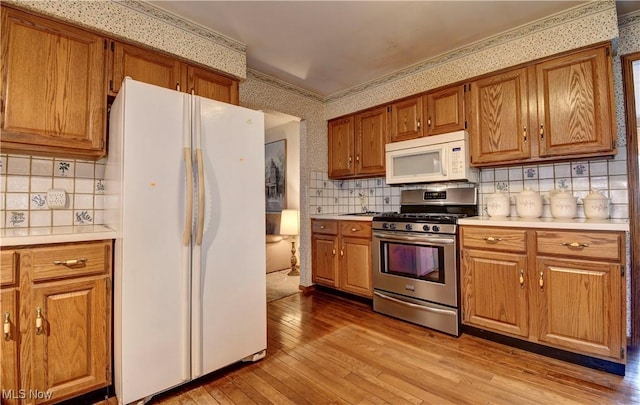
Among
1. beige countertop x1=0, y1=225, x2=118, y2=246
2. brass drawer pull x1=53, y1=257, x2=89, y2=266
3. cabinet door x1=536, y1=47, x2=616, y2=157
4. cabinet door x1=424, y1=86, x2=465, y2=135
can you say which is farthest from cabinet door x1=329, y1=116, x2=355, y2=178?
brass drawer pull x1=53, y1=257, x2=89, y2=266

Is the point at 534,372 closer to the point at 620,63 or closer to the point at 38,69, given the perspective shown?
the point at 620,63

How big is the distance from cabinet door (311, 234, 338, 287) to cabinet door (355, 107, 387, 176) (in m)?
0.86

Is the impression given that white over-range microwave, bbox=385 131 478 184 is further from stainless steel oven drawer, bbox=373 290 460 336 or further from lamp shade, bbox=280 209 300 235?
lamp shade, bbox=280 209 300 235

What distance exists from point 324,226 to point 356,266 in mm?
593

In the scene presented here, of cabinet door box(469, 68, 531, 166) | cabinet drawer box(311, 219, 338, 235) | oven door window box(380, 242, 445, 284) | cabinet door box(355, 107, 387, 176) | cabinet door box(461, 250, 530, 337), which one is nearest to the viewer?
cabinet door box(461, 250, 530, 337)

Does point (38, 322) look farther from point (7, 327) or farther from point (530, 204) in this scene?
point (530, 204)

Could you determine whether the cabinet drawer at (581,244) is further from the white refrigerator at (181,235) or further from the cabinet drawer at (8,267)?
the cabinet drawer at (8,267)

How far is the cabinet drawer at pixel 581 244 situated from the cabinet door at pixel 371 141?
1576 millimetres

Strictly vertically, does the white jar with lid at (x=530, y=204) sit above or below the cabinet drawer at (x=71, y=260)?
above

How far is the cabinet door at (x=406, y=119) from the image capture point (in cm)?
284

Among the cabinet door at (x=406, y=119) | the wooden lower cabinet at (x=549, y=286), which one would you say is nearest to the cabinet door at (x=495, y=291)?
the wooden lower cabinet at (x=549, y=286)

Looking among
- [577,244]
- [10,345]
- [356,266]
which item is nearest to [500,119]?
[577,244]

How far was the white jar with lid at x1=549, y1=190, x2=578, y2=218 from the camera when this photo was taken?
212 centimetres

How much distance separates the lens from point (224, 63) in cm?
237
